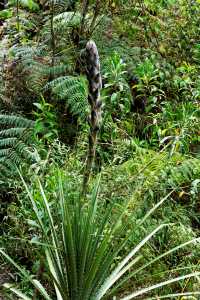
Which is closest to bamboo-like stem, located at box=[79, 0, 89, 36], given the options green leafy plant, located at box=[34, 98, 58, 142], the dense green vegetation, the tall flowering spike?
the dense green vegetation

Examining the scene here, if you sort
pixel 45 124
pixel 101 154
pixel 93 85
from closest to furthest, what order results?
pixel 93 85 < pixel 101 154 < pixel 45 124

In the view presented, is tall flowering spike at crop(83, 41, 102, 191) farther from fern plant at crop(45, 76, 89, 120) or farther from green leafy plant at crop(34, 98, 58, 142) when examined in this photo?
fern plant at crop(45, 76, 89, 120)

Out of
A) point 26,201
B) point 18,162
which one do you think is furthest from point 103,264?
point 18,162

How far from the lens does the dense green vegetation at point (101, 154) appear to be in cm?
226

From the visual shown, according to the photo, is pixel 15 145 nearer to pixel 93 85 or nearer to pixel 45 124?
pixel 45 124

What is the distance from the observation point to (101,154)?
386 centimetres

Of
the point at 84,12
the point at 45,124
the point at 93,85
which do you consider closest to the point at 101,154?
the point at 45,124

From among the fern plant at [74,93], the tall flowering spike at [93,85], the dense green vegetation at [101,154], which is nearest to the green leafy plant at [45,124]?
the dense green vegetation at [101,154]

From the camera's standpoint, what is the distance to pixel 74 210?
2.27 metres

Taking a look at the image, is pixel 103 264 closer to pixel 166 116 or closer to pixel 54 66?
pixel 166 116

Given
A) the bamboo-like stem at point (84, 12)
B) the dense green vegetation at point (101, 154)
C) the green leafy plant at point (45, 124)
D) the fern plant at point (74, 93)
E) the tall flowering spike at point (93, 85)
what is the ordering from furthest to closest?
1. the bamboo-like stem at point (84, 12)
2. the fern plant at point (74, 93)
3. the green leafy plant at point (45, 124)
4. the dense green vegetation at point (101, 154)
5. the tall flowering spike at point (93, 85)

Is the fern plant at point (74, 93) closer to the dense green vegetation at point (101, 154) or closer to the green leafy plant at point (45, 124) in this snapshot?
the dense green vegetation at point (101, 154)

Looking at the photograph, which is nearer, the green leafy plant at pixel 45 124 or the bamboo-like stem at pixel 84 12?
the green leafy plant at pixel 45 124

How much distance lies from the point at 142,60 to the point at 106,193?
261 centimetres
